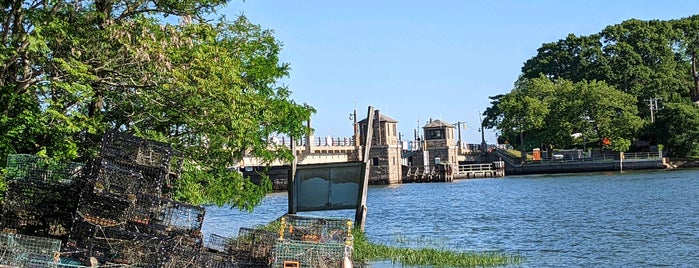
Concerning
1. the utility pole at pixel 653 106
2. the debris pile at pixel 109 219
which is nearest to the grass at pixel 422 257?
the debris pile at pixel 109 219

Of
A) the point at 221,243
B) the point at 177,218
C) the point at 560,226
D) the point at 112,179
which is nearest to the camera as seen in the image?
the point at 112,179

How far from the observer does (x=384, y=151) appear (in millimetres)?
95125

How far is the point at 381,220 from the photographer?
4134 centimetres

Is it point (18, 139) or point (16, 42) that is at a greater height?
point (16, 42)

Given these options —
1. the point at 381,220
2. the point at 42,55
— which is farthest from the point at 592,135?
the point at 42,55

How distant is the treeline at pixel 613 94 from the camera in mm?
94875

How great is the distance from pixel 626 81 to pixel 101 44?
101 metres

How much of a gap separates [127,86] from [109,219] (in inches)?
165

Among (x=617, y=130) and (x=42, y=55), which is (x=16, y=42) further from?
(x=617, y=130)

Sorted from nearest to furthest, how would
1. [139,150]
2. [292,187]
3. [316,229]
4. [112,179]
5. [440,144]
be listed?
1. [112,179]
2. [139,150]
3. [316,229]
4. [292,187]
5. [440,144]

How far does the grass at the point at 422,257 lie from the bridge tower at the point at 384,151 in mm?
71411

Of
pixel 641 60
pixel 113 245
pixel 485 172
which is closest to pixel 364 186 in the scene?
pixel 113 245

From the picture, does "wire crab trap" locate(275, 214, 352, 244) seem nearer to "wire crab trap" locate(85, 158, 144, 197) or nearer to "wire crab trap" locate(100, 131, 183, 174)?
"wire crab trap" locate(100, 131, 183, 174)

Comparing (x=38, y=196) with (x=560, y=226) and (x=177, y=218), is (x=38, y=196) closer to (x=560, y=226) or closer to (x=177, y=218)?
(x=177, y=218)
